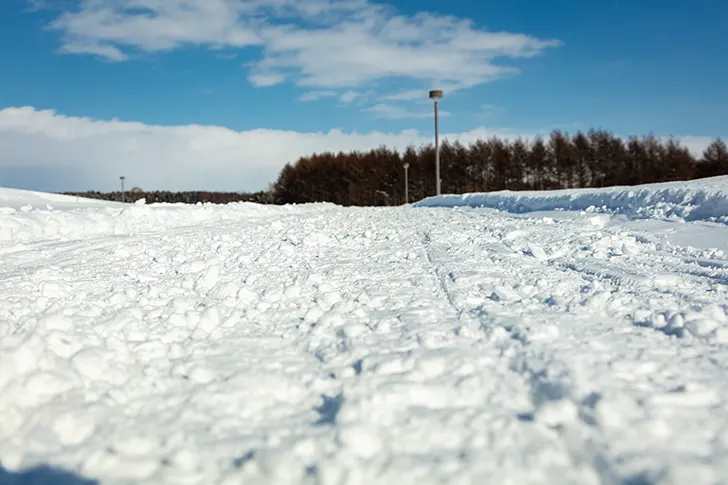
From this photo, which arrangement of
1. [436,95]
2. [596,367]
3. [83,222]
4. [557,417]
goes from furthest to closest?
[436,95] → [83,222] → [596,367] → [557,417]

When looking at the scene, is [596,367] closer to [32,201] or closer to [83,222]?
[83,222]

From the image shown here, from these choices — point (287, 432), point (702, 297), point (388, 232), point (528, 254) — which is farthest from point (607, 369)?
point (388, 232)

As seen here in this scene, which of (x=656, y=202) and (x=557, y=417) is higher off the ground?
(x=656, y=202)

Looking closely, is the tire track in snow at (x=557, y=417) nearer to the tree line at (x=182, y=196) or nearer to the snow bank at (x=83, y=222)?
the snow bank at (x=83, y=222)

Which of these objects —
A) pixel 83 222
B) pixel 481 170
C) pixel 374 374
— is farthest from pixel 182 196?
pixel 374 374

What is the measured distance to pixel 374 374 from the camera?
2447mm

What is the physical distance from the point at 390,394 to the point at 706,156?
4478cm

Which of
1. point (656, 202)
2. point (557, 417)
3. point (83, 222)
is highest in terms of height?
point (656, 202)

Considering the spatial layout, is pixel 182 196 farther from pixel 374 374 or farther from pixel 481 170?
pixel 374 374

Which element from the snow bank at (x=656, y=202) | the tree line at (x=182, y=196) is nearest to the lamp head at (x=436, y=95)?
the snow bank at (x=656, y=202)

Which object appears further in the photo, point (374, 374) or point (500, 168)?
point (500, 168)

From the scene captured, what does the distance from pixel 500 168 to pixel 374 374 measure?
139 ft

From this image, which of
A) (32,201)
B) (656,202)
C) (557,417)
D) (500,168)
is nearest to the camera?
(557,417)

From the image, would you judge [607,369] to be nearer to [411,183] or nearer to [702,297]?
[702,297]
